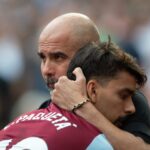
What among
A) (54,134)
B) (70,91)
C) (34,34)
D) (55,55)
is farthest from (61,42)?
(34,34)

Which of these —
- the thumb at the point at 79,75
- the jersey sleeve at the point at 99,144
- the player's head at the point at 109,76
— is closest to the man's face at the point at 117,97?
the player's head at the point at 109,76

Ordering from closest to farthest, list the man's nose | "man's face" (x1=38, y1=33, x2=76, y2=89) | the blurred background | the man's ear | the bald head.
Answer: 1. the man's ear
2. the man's nose
3. "man's face" (x1=38, y1=33, x2=76, y2=89)
4. the bald head
5. the blurred background

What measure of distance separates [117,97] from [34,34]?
616 centimetres

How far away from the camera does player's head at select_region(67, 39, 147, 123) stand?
4.98 m

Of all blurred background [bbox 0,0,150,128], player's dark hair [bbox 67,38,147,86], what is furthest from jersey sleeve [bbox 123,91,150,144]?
blurred background [bbox 0,0,150,128]

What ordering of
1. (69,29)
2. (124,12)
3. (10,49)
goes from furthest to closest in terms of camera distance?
(124,12) < (10,49) < (69,29)

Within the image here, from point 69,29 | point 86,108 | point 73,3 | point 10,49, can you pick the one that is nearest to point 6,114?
point 10,49

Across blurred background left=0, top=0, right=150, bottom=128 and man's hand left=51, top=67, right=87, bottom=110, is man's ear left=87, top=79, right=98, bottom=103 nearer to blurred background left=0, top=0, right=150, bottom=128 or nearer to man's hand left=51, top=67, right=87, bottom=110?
man's hand left=51, top=67, right=87, bottom=110

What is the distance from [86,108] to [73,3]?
6.84m

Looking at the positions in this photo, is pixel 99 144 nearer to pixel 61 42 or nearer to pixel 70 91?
pixel 70 91

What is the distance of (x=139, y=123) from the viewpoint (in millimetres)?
5336

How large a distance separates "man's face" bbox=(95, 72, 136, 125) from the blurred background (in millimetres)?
4075

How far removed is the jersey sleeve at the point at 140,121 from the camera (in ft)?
17.2

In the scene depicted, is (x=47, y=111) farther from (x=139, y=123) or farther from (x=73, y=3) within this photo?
(x=73, y=3)
